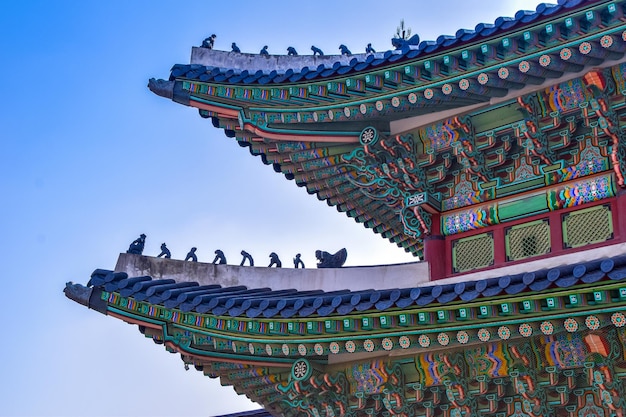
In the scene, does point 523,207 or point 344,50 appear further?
point 344,50

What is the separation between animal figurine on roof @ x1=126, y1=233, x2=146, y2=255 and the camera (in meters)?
14.1

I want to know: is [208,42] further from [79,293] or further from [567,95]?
[567,95]

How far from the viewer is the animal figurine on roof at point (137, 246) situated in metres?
14.1

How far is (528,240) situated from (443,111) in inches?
83.7

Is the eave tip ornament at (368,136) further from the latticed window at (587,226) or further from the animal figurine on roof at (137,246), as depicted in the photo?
the animal figurine on roof at (137,246)

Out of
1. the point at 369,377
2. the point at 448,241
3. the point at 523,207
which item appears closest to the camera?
the point at 369,377

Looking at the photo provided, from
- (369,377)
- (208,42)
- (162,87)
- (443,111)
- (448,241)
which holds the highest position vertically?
(208,42)

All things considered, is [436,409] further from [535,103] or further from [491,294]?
[535,103]

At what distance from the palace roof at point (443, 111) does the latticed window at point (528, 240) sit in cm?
52

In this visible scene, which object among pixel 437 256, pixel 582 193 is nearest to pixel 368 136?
pixel 437 256

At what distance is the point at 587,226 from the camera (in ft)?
37.1

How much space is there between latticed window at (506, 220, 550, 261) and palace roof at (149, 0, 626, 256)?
52 cm

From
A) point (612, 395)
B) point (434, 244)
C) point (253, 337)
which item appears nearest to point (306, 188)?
point (434, 244)

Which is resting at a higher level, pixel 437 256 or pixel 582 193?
pixel 582 193
